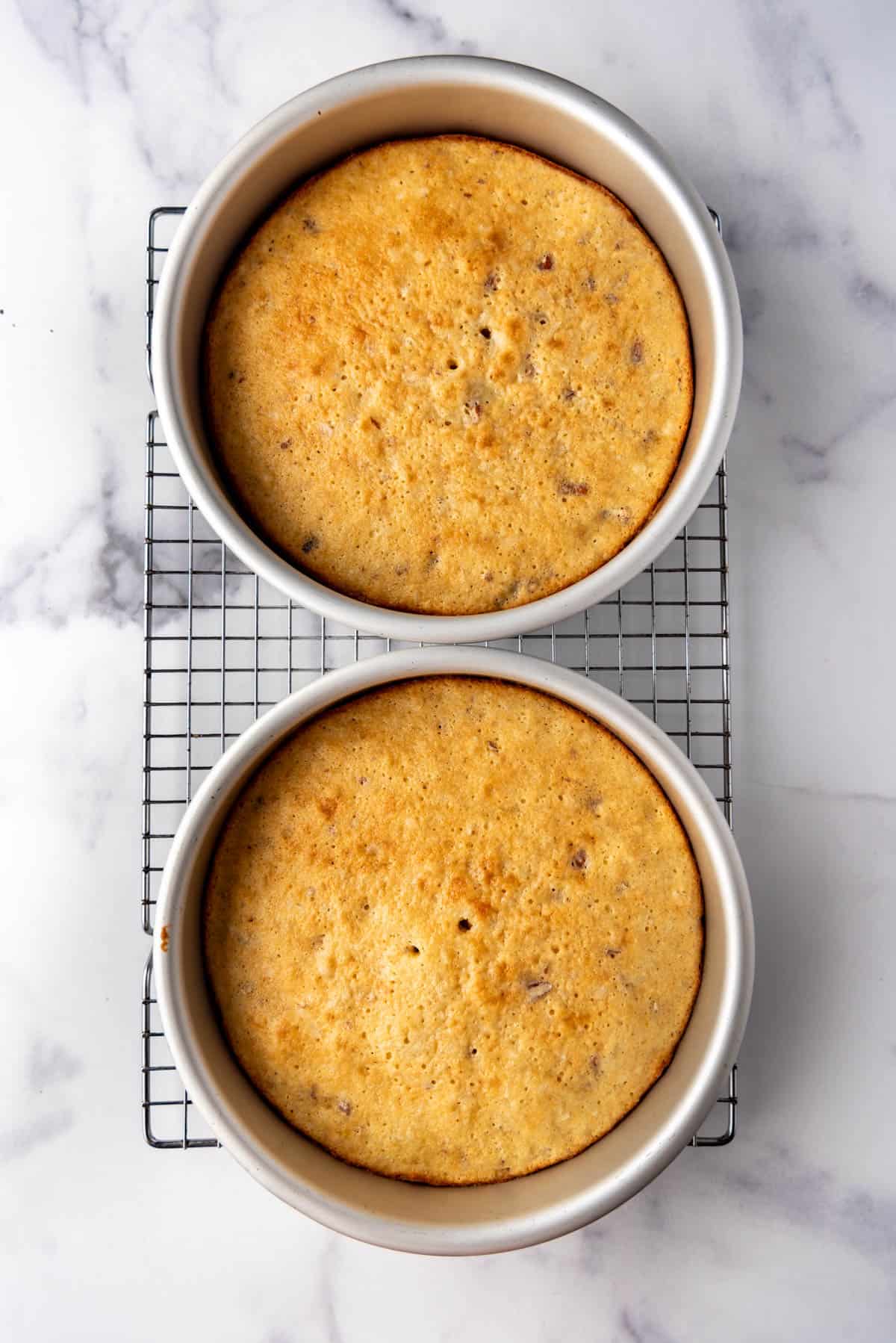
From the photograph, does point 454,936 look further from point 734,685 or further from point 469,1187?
point 734,685

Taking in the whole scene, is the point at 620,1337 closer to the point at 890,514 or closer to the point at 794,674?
the point at 794,674

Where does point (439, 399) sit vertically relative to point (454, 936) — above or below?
above

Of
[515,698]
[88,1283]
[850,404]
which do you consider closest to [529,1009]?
[515,698]

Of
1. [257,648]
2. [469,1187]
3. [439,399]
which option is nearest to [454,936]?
[469,1187]

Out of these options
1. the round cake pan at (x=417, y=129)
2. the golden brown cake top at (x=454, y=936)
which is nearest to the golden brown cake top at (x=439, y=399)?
the round cake pan at (x=417, y=129)

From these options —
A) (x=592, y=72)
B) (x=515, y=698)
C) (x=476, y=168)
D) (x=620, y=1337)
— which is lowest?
(x=620, y=1337)

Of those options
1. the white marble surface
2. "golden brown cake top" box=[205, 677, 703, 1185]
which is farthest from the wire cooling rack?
"golden brown cake top" box=[205, 677, 703, 1185]

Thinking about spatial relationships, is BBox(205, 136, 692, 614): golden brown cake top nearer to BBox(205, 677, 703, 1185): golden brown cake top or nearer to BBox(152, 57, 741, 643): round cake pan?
BBox(152, 57, 741, 643): round cake pan
